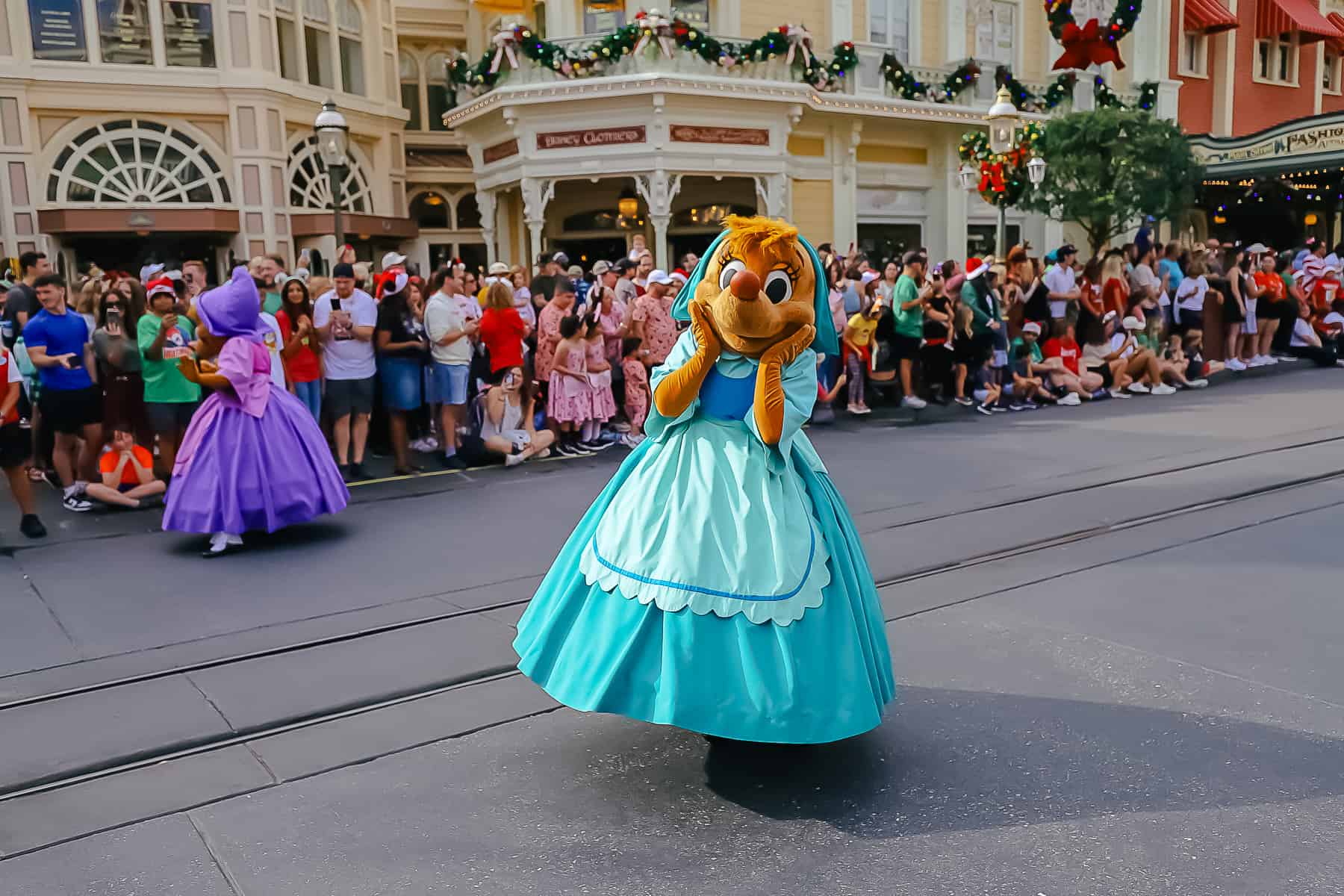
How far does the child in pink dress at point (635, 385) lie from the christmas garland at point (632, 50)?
8447 mm

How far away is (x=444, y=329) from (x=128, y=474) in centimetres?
253

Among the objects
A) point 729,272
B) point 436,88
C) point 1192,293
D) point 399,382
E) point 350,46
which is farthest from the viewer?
point 436,88

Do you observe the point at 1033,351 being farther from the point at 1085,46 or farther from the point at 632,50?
the point at 632,50

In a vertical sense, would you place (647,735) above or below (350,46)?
below

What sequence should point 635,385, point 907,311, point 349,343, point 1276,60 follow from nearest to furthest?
point 349,343
point 635,385
point 907,311
point 1276,60

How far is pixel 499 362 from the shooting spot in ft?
29.2

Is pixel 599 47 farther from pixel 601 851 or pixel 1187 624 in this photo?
pixel 601 851

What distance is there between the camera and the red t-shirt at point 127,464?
7277 mm

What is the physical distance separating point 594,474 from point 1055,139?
476 inches

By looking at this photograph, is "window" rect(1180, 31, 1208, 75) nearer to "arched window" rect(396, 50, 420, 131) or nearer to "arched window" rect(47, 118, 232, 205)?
"arched window" rect(396, 50, 420, 131)

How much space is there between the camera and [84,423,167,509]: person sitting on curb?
7.23 m

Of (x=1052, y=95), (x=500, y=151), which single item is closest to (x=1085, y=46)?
(x=500, y=151)

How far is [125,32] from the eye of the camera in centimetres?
1677

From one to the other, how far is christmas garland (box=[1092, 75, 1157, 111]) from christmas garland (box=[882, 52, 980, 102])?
293cm
